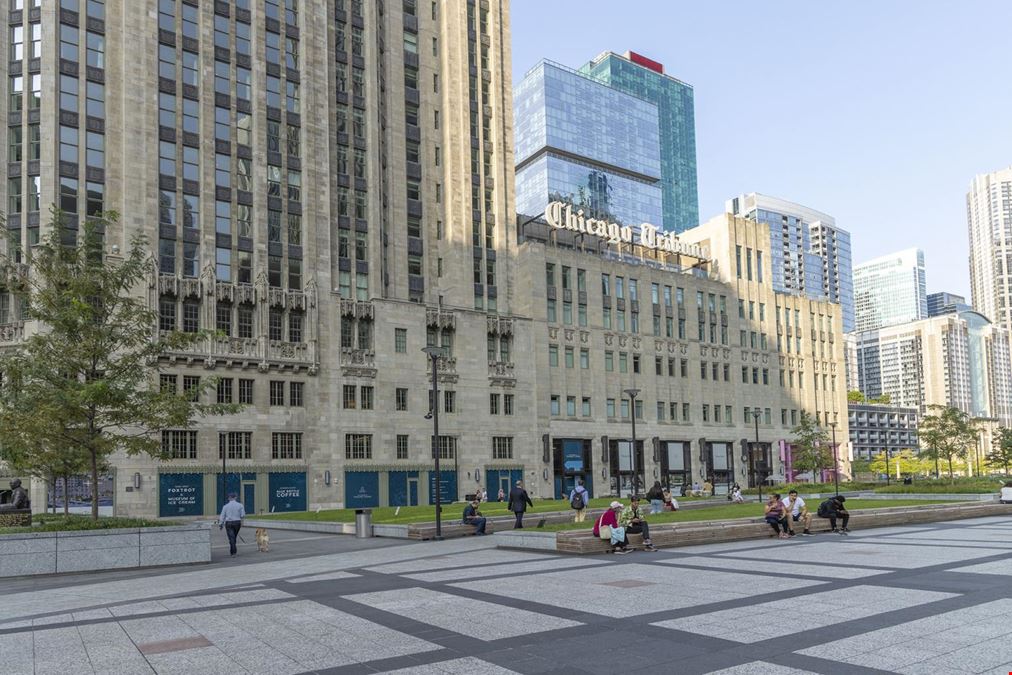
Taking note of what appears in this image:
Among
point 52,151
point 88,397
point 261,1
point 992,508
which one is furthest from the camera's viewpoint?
point 261,1

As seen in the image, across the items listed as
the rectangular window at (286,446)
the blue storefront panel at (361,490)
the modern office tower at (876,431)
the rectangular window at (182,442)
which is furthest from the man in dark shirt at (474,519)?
the modern office tower at (876,431)

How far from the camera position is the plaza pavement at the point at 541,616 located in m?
11.2

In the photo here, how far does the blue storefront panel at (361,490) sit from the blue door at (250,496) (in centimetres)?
700

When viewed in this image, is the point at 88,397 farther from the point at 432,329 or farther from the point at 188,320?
the point at 432,329

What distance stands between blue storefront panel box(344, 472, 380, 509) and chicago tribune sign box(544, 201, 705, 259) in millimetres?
29840

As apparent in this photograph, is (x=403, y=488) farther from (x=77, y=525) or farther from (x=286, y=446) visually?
(x=77, y=525)

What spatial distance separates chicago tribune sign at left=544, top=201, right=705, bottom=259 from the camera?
80438 mm

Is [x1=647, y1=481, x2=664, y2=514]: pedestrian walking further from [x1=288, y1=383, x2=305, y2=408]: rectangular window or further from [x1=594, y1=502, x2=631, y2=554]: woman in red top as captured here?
[x1=288, y1=383, x2=305, y2=408]: rectangular window

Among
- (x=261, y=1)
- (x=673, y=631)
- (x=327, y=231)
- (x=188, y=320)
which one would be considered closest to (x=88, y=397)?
(x=673, y=631)

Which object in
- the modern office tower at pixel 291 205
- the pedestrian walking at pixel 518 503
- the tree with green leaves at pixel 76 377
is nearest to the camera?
the tree with green leaves at pixel 76 377

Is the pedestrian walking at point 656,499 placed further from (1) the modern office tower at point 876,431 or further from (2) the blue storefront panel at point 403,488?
(1) the modern office tower at point 876,431

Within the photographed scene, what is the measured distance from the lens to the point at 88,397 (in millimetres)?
23922

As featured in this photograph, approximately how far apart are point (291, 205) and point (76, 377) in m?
40.8

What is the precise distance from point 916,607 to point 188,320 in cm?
5309
